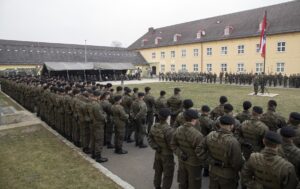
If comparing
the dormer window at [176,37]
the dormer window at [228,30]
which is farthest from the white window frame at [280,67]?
the dormer window at [176,37]

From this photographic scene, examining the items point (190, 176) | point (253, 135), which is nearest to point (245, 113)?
point (253, 135)

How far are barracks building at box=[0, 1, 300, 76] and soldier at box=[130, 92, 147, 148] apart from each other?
84.4 feet

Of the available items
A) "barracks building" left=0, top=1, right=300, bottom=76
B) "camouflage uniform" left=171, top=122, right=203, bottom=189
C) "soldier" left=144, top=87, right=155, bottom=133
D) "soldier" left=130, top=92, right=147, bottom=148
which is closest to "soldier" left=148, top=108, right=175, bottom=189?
"camouflage uniform" left=171, top=122, right=203, bottom=189

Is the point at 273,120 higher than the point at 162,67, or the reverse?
the point at 162,67

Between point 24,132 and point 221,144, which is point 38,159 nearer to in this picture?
point 24,132

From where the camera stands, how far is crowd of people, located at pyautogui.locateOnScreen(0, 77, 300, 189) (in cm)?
339

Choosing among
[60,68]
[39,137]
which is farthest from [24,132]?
[60,68]

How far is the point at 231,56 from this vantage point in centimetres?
3666

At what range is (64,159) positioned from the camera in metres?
7.20

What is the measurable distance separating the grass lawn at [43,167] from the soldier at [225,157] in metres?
2.54

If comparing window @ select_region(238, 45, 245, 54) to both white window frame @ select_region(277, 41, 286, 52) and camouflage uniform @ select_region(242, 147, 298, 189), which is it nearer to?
white window frame @ select_region(277, 41, 286, 52)

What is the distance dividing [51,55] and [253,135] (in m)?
40.5

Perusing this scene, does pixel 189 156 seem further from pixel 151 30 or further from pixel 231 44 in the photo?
pixel 151 30

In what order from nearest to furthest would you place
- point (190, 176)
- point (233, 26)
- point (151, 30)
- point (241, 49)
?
1. point (190, 176)
2. point (241, 49)
3. point (233, 26)
4. point (151, 30)
